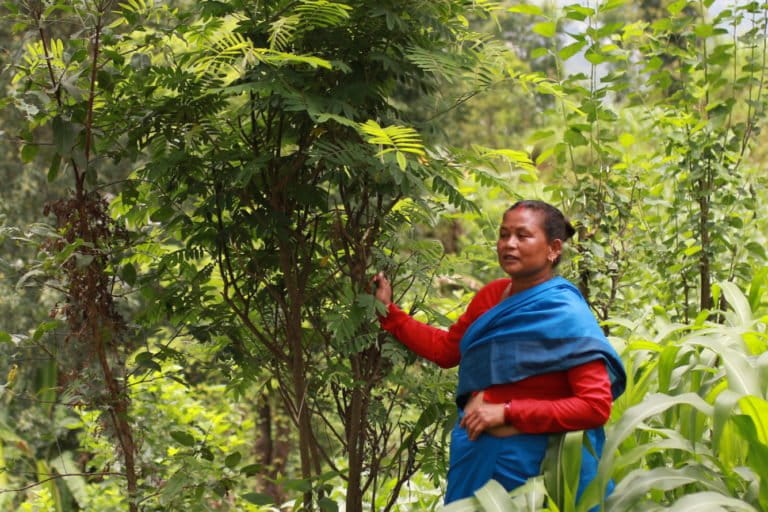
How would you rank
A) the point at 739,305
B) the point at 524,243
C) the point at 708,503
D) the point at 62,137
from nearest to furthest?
the point at 708,503
the point at 524,243
the point at 62,137
the point at 739,305

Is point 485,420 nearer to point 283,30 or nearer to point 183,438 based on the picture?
point 183,438

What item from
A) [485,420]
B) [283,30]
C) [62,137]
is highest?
[283,30]

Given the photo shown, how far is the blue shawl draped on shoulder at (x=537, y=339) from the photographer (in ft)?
7.95

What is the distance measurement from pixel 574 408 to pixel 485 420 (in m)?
0.25

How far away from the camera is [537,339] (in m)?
2.46

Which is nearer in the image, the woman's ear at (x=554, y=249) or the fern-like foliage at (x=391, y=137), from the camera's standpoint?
the fern-like foliage at (x=391, y=137)

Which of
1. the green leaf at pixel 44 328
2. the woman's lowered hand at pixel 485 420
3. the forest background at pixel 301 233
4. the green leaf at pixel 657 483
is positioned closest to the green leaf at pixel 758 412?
the forest background at pixel 301 233

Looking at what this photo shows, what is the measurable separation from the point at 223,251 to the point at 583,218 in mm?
1866

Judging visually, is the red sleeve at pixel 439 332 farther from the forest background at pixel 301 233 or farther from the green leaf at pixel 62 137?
the green leaf at pixel 62 137

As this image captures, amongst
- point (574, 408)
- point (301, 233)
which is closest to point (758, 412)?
point (574, 408)

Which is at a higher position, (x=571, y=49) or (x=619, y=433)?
(x=571, y=49)

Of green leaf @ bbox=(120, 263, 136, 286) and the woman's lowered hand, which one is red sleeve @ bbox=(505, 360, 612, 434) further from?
green leaf @ bbox=(120, 263, 136, 286)

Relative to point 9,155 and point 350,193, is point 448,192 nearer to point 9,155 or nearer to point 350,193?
point 350,193

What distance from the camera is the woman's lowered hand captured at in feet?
8.05
